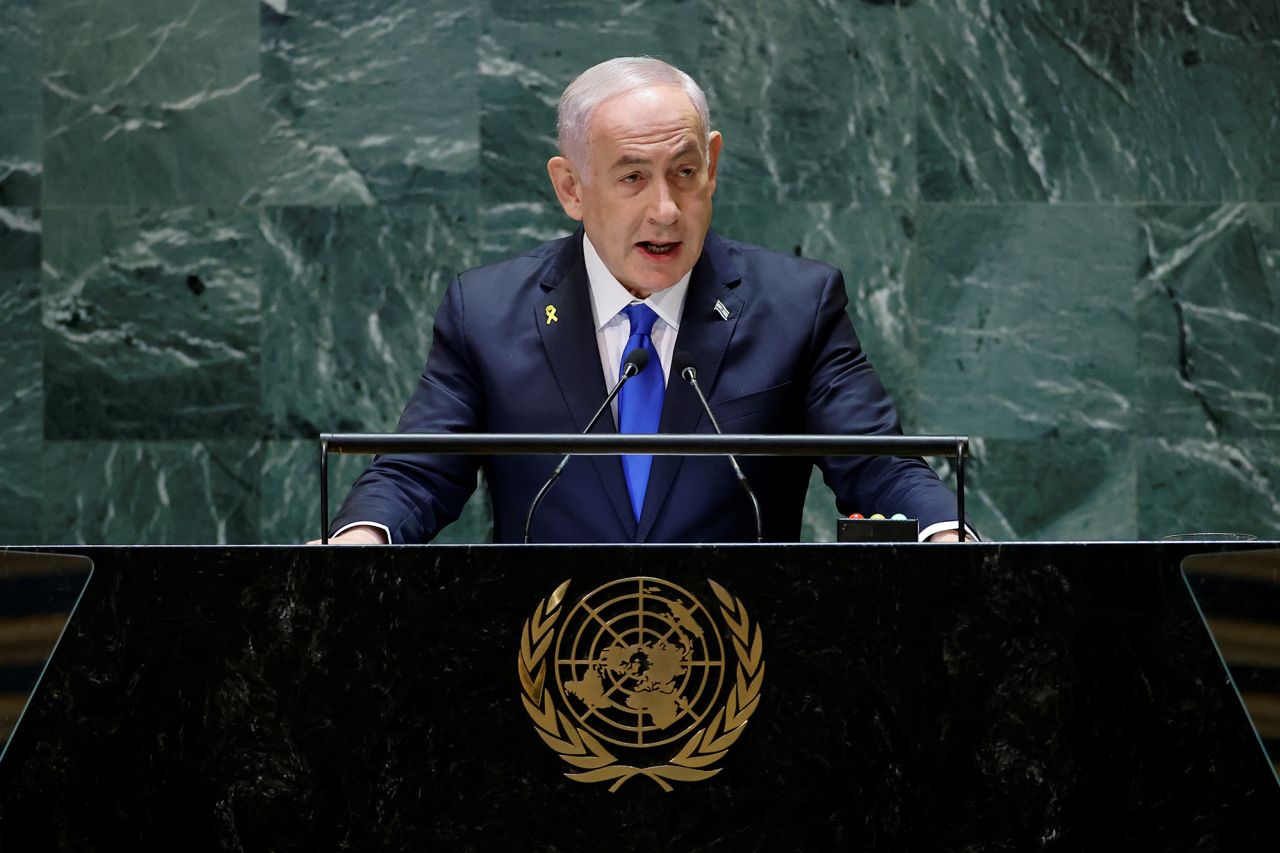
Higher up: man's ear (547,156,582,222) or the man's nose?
the man's nose

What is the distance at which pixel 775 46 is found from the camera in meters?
4.50

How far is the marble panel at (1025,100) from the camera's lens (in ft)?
14.9

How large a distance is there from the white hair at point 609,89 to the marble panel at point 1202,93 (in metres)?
2.18

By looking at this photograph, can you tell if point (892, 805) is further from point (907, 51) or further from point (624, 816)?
point (907, 51)

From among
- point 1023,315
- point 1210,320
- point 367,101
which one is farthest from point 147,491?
point 1210,320

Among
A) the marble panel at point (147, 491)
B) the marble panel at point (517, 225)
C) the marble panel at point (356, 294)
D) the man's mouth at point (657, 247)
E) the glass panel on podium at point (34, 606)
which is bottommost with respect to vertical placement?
the marble panel at point (147, 491)

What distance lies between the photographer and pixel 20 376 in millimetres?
4531

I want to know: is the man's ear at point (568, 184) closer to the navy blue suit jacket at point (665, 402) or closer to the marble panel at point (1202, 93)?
the navy blue suit jacket at point (665, 402)

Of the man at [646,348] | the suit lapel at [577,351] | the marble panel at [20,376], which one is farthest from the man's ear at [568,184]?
the marble panel at [20,376]

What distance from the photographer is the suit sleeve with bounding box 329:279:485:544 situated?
101 inches

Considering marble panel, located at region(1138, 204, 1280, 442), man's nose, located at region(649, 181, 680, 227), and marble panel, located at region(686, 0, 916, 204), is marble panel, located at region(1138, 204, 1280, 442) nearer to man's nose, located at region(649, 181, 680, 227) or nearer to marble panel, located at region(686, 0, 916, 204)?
marble panel, located at region(686, 0, 916, 204)

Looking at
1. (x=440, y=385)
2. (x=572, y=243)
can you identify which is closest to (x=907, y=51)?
(x=572, y=243)

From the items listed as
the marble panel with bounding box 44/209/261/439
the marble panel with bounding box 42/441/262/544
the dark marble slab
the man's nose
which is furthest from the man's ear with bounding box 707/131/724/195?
the marble panel with bounding box 42/441/262/544

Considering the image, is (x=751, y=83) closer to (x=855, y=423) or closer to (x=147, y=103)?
(x=147, y=103)
